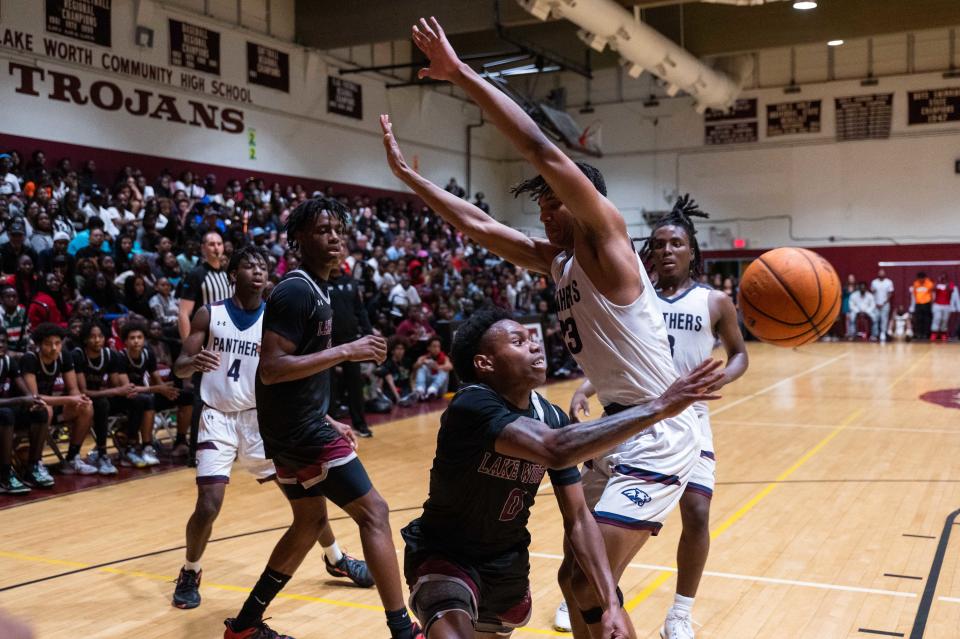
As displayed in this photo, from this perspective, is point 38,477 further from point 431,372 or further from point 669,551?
point 431,372

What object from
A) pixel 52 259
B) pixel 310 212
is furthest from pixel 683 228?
pixel 52 259

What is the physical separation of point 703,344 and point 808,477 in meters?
4.06

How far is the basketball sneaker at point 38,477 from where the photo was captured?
7.65 metres

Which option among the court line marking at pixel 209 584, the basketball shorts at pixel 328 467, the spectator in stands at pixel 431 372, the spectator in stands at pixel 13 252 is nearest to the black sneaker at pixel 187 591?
the court line marking at pixel 209 584

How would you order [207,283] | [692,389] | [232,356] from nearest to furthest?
[692,389] → [232,356] → [207,283]

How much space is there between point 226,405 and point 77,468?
3.88 m

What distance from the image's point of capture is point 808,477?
311 inches

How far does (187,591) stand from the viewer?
483cm

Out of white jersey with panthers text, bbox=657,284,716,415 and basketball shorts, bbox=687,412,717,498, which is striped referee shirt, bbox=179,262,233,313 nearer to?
white jersey with panthers text, bbox=657,284,716,415

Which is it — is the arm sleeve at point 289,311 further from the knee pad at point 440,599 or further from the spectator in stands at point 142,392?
the spectator in stands at point 142,392

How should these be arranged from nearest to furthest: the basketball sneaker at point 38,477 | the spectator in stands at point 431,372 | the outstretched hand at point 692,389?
1. the outstretched hand at point 692,389
2. the basketball sneaker at point 38,477
3. the spectator in stands at point 431,372

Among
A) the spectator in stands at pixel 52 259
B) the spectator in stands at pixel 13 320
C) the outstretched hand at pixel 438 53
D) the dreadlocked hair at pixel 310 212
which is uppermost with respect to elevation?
the outstretched hand at pixel 438 53

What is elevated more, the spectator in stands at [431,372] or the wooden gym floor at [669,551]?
the spectator in stands at [431,372]

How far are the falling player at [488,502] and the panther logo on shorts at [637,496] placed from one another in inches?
11.7
